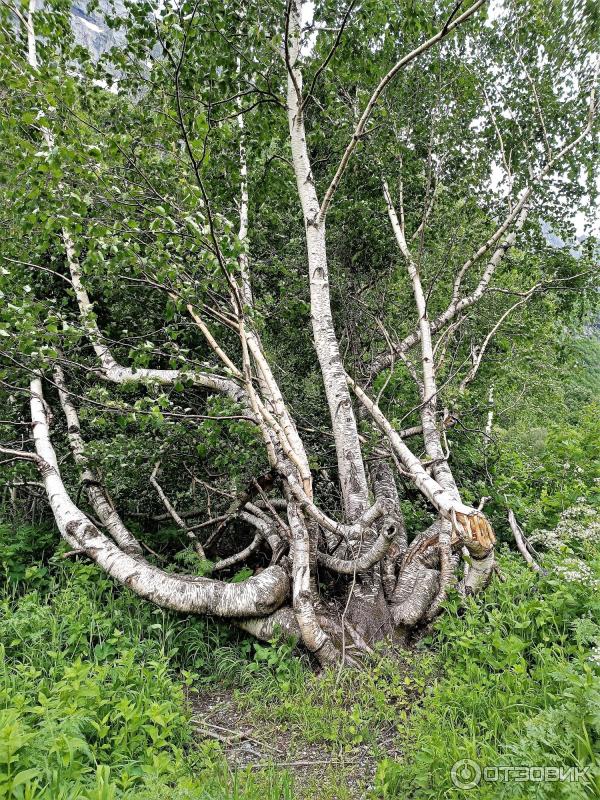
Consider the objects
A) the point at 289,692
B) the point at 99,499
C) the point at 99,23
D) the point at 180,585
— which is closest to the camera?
the point at 289,692

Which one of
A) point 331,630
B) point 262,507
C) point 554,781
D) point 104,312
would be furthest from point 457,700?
point 104,312

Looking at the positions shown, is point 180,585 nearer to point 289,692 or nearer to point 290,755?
point 289,692

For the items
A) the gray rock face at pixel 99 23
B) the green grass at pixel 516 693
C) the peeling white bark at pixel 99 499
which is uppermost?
the gray rock face at pixel 99 23

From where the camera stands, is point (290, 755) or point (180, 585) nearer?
point (290, 755)

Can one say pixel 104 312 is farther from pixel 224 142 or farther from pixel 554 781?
pixel 554 781

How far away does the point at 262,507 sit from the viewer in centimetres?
685

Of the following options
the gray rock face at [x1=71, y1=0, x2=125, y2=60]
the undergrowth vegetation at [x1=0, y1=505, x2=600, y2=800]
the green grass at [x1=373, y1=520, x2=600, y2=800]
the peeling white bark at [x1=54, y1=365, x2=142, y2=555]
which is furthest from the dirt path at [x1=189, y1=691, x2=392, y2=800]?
the gray rock face at [x1=71, y1=0, x2=125, y2=60]

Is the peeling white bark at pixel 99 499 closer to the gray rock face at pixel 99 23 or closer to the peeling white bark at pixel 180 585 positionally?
the peeling white bark at pixel 180 585

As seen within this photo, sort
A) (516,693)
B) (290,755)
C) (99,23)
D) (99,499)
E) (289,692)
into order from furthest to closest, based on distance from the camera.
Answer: (99,23)
(99,499)
(289,692)
(290,755)
(516,693)

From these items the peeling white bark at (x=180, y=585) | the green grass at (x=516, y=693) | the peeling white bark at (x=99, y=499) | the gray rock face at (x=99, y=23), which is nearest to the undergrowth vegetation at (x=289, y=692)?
the green grass at (x=516, y=693)

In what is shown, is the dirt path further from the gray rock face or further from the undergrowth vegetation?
the gray rock face

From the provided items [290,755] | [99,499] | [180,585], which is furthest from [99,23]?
[290,755]

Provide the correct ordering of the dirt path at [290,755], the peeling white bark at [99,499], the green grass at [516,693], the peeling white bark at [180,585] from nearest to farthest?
the green grass at [516,693], the dirt path at [290,755], the peeling white bark at [180,585], the peeling white bark at [99,499]

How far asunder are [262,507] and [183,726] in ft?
11.2
